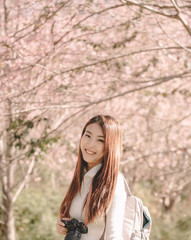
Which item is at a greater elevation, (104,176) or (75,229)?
(104,176)

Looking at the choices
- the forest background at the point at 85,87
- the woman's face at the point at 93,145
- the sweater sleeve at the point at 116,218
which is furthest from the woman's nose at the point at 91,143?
the forest background at the point at 85,87

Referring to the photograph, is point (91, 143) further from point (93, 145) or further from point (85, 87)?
point (85, 87)

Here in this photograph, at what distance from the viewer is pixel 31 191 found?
338 inches

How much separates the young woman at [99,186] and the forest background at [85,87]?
107 centimetres

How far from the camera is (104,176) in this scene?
1601mm

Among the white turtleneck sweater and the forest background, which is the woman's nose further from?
the forest background

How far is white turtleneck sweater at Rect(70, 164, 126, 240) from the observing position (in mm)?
1489

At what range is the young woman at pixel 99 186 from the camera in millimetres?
1517

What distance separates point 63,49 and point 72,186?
2.37m

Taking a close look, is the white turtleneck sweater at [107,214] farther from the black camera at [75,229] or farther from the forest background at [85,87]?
the forest background at [85,87]

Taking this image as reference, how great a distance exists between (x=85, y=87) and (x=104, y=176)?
3.00 meters

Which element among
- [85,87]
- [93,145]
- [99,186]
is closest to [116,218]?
[99,186]

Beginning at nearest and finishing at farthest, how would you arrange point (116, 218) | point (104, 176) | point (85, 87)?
1. point (116, 218)
2. point (104, 176)
3. point (85, 87)

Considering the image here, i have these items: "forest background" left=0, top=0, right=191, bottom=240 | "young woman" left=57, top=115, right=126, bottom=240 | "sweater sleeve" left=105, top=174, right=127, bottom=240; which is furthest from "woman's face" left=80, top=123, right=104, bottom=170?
"forest background" left=0, top=0, right=191, bottom=240
